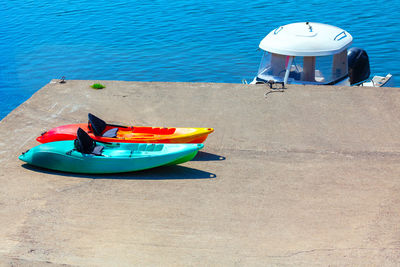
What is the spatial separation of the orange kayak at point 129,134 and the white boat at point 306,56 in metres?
5.13

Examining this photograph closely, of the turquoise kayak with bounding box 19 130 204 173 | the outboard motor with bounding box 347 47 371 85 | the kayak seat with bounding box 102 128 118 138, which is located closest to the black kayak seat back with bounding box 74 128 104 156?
the turquoise kayak with bounding box 19 130 204 173

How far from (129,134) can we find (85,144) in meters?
1.01

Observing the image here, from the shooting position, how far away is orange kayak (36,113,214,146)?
927 cm

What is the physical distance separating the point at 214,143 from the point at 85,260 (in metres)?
4.40

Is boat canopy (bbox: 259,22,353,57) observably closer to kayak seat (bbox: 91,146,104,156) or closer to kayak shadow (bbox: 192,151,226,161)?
kayak shadow (bbox: 192,151,226,161)

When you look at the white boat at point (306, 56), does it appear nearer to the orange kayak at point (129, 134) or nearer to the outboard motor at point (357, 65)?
the outboard motor at point (357, 65)

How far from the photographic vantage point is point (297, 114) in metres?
11.3

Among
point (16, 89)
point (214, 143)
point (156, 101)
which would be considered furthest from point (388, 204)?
point (16, 89)

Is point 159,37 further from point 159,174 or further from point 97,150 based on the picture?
point 159,174

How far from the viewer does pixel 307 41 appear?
44.6ft

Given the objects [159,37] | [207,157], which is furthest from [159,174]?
[159,37]

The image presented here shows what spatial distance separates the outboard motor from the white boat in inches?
31.4

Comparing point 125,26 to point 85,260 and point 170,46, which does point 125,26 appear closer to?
point 170,46

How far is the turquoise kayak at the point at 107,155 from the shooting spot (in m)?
8.72
